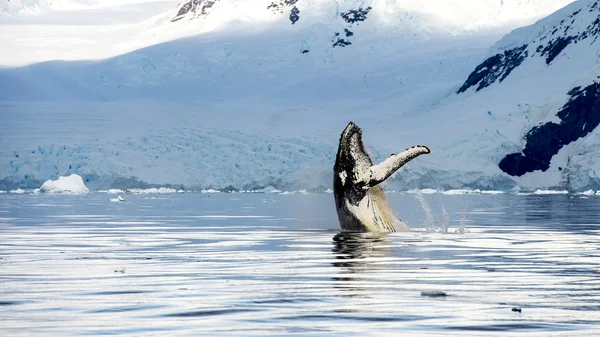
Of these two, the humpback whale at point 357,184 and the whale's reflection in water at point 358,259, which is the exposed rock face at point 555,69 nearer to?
the humpback whale at point 357,184

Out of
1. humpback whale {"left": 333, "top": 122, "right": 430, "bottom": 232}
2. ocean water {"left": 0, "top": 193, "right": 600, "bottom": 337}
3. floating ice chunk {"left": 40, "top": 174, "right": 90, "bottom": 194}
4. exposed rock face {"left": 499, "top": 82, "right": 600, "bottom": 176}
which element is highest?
exposed rock face {"left": 499, "top": 82, "right": 600, "bottom": 176}

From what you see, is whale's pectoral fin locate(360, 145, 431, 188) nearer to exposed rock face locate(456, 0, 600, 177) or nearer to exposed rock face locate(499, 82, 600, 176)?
exposed rock face locate(499, 82, 600, 176)

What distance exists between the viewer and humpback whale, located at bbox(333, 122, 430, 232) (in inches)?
798

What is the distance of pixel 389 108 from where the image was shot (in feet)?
325

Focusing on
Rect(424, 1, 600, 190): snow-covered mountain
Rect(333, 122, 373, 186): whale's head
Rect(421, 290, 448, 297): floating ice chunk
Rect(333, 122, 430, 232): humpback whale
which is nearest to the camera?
Rect(421, 290, 448, 297): floating ice chunk

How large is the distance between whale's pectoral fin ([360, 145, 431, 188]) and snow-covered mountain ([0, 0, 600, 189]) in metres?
48.3

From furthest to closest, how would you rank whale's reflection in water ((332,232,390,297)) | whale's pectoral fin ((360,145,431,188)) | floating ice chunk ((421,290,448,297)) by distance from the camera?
whale's pectoral fin ((360,145,431,188)) → whale's reflection in water ((332,232,390,297)) → floating ice chunk ((421,290,448,297))

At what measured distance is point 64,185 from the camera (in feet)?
212

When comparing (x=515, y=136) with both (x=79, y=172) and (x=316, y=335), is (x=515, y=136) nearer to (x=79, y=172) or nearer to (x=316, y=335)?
(x=79, y=172)

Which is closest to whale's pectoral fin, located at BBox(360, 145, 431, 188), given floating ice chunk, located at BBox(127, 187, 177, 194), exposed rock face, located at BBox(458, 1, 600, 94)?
floating ice chunk, located at BBox(127, 187, 177, 194)

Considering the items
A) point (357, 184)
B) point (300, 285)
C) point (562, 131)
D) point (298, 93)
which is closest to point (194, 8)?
point (298, 93)

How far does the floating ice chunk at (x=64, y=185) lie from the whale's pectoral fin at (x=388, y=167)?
46.2 metres

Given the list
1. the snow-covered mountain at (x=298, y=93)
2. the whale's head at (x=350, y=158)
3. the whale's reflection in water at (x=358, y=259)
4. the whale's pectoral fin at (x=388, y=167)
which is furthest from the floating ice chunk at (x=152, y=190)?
the whale's pectoral fin at (x=388, y=167)

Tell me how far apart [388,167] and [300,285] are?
912 cm
